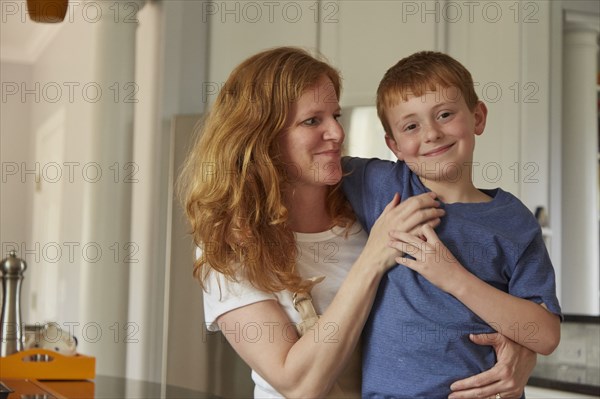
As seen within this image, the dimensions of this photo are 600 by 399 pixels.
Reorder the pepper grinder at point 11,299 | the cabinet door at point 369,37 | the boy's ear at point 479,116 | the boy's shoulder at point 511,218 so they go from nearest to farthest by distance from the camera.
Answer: the boy's shoulder at point 511,218, the boy's ear at point 479,116, the pepper grinder at point 11,299, the cabinet door at point 369,37

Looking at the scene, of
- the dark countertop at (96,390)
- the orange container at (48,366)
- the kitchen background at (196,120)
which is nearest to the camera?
the dark countertop at (96,390)

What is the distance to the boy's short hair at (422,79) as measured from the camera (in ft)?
5.47

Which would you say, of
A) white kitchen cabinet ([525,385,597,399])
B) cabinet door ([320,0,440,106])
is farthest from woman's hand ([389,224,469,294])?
cabinet door ([320,0,440,106])

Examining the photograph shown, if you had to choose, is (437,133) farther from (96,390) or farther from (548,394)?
(548,394)

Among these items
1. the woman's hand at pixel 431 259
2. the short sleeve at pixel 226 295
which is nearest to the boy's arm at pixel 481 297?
the woman's hand at pixel 431 259

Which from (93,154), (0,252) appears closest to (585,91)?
(93,154)

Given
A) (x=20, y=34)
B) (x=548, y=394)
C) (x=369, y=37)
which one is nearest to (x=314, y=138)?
(x=548, y=394)

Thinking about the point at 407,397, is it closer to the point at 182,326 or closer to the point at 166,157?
the point at 182,326

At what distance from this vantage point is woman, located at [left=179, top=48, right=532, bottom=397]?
5.20ft

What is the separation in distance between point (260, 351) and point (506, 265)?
0.46 metres

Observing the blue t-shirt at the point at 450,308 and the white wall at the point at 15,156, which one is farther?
the white wall at the point at 15,156

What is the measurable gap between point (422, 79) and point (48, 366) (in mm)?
1367

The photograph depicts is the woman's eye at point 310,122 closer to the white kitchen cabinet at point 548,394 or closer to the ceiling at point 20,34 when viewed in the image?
the white kitchen cabinet at point 548,394

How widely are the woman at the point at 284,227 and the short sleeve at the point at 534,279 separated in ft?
0.50
